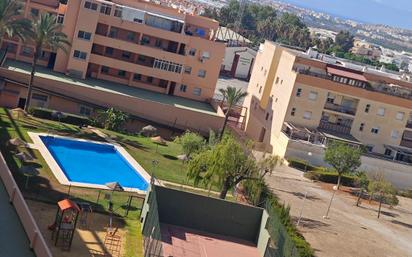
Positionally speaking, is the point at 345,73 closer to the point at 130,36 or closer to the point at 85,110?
the point at 130,36

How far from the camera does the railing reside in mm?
26616

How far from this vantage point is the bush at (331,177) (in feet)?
198

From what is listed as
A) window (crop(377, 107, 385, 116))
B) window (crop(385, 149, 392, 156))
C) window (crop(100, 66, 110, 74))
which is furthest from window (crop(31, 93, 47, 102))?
window (crop(385, 149, 392, 156))

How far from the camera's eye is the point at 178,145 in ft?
195

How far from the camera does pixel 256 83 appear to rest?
8125cm

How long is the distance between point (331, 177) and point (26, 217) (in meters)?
37.4

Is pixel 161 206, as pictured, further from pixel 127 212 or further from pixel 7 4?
pixel 7 4

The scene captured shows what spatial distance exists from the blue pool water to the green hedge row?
5.95m

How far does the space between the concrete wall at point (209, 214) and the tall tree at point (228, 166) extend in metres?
2.58

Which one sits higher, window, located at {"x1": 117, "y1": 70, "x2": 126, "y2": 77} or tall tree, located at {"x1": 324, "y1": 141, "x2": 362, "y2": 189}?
window, located at {"x1": 117, "y1": 70, "x2": 126, "y2": 77}

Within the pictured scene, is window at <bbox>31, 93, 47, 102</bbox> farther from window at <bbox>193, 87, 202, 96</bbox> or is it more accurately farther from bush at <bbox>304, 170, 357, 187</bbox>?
bush at <bbox>304, 170, 357, 187</bbox>

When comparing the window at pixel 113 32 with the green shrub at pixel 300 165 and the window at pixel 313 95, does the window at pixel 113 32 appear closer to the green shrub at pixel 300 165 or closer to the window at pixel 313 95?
the window at pixel 313 95

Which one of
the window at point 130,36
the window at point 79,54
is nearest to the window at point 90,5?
the window at point 79,54

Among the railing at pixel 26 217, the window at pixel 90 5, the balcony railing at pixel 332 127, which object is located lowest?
the railing at pixel 26 217
